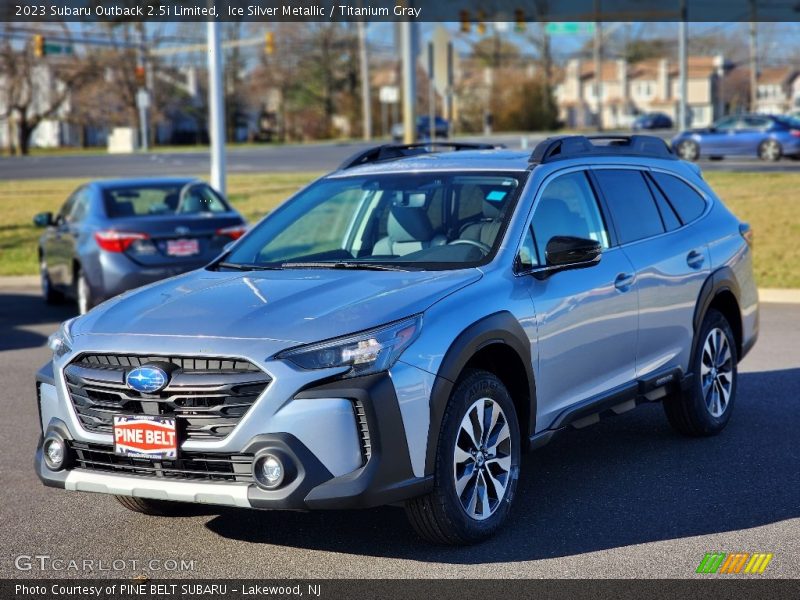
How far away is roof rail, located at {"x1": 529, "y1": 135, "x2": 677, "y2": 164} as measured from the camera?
6.61m

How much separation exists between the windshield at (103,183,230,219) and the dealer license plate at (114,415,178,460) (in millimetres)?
8384

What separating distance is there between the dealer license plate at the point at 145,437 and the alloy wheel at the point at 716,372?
3780 millimetres

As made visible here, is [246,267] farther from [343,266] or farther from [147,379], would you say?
[147,379]

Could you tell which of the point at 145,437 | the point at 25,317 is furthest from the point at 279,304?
the point at 25,317

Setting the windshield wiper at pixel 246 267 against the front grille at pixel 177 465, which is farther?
the windshield wiper at pixel 246 267

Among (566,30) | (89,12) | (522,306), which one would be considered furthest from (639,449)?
(89,12)

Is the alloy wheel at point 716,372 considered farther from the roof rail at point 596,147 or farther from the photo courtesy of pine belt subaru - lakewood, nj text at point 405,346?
the roof rail at point 596,147

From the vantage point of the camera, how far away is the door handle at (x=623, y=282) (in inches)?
260

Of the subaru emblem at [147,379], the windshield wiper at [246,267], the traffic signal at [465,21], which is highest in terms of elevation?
the traffic signal at [465,21]

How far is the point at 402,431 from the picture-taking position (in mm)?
4926

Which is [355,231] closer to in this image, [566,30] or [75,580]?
[75,580]

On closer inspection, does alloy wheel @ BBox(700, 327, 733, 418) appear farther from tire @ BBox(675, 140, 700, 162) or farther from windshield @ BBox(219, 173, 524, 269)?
tire @ BBox(675, 140, 700, 162)

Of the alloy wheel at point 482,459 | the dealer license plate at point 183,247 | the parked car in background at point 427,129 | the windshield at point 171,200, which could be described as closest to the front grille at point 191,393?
the alloy wheel at point 482,459

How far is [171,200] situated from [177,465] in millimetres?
8960
